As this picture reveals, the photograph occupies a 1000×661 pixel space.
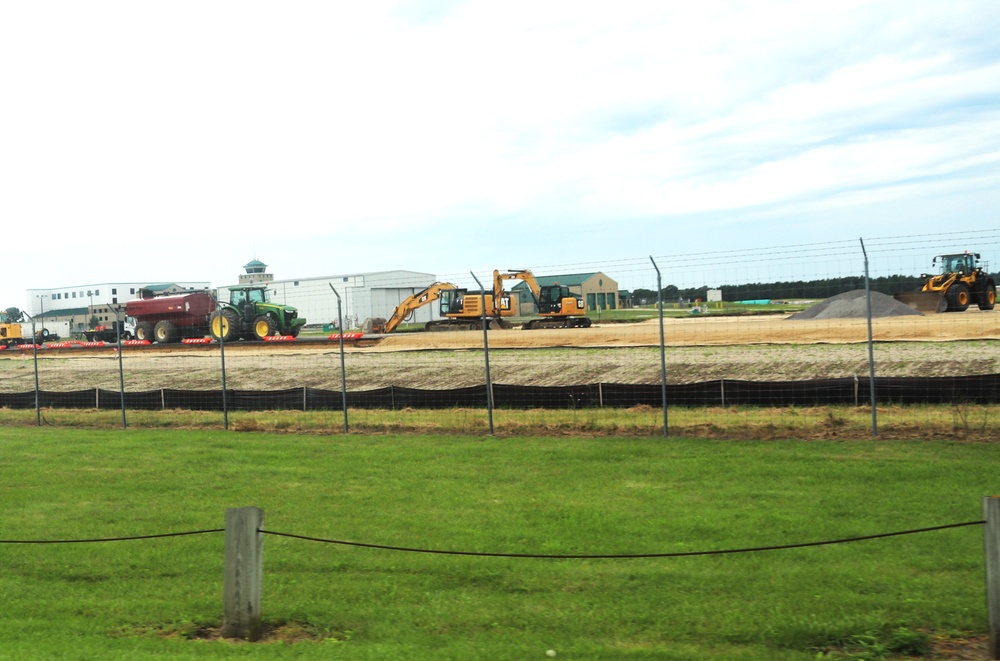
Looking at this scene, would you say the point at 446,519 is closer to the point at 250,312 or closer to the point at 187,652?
the point at 187,652

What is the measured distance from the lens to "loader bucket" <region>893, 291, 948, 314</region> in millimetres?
36625

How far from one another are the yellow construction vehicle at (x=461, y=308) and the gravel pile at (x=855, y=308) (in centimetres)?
1398

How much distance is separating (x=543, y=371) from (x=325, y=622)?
18936 mm

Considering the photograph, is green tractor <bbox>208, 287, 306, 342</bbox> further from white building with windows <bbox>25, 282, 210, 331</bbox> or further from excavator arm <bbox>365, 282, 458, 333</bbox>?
white building with windows <bbox>25, 282, 210, 331</bbox>

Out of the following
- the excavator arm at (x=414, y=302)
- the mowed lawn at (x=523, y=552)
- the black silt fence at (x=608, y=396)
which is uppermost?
the excavator arm at (x=414, y=302)

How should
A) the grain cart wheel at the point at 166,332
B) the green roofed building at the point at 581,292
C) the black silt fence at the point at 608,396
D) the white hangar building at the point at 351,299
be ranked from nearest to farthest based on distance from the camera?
the black silt fence at the point at 608,396 < the green roofed building at the point at 581,292 < the grain cart wheel at the point at 166,332 < the white hangar building at the point at 351,299

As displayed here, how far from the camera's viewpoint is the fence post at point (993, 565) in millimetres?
5129

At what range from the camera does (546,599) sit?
6.62 m

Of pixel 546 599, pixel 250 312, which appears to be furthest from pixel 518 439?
pixel 250 312

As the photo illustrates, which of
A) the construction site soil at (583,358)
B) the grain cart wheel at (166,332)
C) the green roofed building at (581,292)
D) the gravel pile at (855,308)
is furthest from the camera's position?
the grain cart wheel at (166,332)

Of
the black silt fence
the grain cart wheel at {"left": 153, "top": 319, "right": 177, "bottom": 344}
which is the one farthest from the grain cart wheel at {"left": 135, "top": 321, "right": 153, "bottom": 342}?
the black silt fence

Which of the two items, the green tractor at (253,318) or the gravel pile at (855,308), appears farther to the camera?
the green tractor at (253,318)

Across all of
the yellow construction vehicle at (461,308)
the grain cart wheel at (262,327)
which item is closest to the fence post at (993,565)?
the yellow construction vehicle at (461,308)

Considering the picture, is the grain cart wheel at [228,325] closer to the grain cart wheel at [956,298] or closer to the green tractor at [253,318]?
the green tractor at [253,318]
